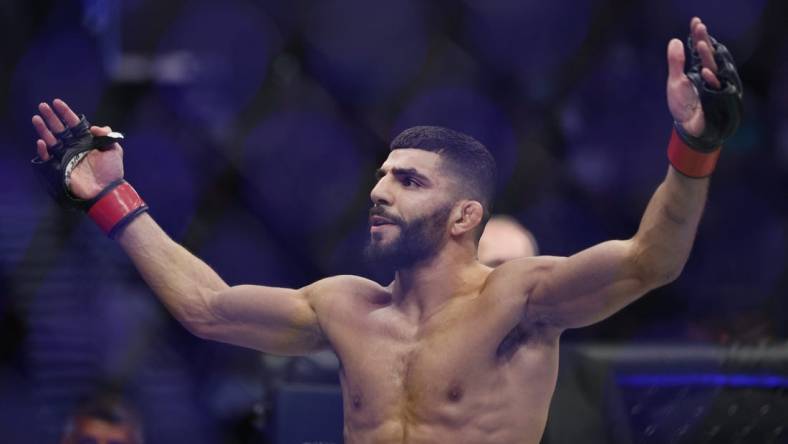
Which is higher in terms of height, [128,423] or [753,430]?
[128,423]

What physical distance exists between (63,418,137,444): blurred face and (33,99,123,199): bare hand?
0.56 meters

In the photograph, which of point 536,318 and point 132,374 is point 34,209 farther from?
point 536,318

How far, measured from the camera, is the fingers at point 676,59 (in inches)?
56.4

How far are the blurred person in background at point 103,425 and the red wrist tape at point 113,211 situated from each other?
1.65 ft

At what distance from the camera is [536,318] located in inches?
66.6

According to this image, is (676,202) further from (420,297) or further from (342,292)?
(342,292)

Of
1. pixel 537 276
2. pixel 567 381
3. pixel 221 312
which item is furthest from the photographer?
pixel 567 381

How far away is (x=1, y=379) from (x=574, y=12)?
5.34 feet

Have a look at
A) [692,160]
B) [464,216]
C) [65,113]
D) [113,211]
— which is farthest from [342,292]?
[692,160]

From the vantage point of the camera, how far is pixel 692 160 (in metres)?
1.46

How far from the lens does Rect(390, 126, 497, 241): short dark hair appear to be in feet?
5.99

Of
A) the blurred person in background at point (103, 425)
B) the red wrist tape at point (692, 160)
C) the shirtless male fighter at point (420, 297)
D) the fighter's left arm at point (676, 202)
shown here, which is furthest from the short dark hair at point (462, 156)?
the blurred person in background at point (103, 425)

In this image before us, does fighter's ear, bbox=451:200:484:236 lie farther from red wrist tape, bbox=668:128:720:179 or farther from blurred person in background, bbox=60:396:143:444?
blurred person in background, bbox=60:396:143:444

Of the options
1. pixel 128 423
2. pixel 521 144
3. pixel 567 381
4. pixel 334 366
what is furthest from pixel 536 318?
pixel 521 144
